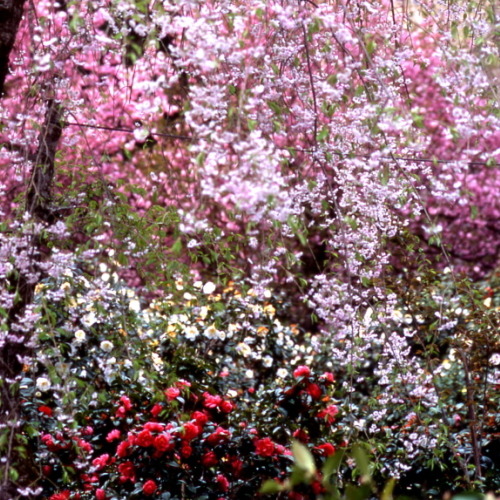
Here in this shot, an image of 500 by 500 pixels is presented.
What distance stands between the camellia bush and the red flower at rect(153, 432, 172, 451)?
0.01m

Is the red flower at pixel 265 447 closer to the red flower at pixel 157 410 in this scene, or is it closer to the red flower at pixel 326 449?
the red flower at pixel 326 449

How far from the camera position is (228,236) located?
10.6 feet

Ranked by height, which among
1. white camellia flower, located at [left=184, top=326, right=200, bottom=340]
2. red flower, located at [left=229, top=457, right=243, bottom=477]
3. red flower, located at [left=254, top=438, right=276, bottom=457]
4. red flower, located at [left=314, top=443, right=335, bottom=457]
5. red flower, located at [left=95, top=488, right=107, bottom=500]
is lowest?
red flower, located at [left=95, top=488, right=107, bottom=500]

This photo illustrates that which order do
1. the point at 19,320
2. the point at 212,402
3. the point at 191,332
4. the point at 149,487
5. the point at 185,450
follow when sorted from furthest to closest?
the point at 191,332
the point at 212,402
the point at 185,450
the point at 149,487
the point at 19,320

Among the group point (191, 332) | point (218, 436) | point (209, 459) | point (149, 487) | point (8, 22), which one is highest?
point (8, 22)

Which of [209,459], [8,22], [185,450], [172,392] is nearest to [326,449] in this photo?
[209,459]

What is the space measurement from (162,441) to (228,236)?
84cm

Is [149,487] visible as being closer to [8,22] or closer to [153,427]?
[153,427]

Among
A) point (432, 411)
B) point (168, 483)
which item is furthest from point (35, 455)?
point (432, 411)

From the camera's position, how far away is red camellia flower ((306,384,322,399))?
3.48 meters

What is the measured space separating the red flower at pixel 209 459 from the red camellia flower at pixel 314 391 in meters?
0.51

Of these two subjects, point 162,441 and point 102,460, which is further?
point 102,460

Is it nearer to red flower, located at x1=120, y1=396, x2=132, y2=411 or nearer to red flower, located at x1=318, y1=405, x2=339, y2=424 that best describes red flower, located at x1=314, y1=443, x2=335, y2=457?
red flower, located at x1=318, y1=405, x2=339, y2=424

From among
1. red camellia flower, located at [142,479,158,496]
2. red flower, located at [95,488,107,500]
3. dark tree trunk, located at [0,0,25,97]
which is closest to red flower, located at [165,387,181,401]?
red camellia flower, located at [142,479,158,496]
